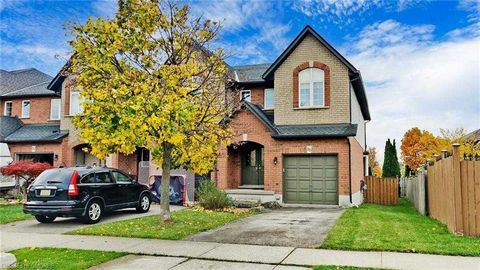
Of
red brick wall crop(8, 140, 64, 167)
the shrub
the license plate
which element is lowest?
the shrub

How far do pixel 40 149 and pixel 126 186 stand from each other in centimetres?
1157

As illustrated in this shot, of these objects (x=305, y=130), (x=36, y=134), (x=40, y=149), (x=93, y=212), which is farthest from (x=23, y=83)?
(x=305, y=130)

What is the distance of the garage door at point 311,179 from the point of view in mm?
17875

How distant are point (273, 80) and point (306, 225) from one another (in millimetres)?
9819


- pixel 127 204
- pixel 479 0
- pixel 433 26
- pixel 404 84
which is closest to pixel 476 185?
pixel 479 0

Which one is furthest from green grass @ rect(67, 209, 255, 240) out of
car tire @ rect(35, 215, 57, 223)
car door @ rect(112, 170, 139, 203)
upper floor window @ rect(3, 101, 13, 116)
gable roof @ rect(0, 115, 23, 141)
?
upper floor window @ rect(3, 101, 13, 116)

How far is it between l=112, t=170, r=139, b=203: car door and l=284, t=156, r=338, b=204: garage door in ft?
23.1

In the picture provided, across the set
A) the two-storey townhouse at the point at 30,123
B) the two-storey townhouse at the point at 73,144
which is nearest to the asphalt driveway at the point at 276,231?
the two-storey townhouse at the point at 73,144

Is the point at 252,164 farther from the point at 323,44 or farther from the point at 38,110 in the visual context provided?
Answer: the point at 38,110

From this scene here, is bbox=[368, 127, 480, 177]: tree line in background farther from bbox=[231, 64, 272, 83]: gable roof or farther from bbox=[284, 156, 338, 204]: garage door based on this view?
bbox=[284, 156, 338, 204]: garage door

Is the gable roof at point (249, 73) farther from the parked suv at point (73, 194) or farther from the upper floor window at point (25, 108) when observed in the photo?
the upper floor window at point (25, 108)

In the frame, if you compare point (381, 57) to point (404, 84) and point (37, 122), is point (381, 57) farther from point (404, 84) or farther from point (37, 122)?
point (37, 122)

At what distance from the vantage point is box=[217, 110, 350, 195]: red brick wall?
689 inches

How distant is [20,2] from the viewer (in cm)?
1147
